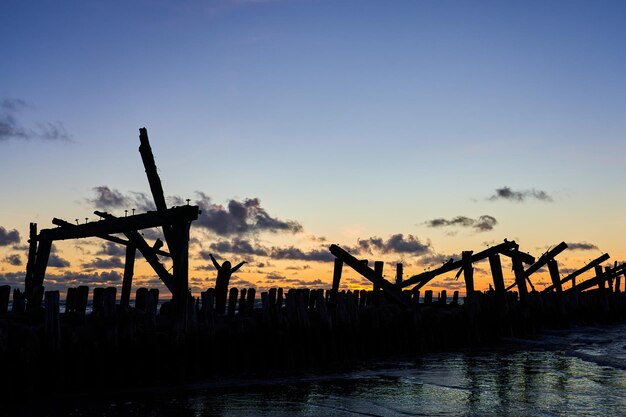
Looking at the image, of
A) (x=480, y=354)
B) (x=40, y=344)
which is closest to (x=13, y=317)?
(x=40, y=344)

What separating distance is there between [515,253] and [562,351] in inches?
219

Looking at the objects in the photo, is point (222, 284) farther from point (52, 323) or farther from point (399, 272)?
point (399, 272)

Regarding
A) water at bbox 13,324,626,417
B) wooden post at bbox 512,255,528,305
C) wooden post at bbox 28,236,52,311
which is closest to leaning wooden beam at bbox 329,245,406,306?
water at bbox 13,324,626,417

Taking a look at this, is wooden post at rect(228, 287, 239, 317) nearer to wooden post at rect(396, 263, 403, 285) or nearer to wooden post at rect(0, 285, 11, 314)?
wooden post at rect(0, 285, 11, 314)

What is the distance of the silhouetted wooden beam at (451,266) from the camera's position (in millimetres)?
22266

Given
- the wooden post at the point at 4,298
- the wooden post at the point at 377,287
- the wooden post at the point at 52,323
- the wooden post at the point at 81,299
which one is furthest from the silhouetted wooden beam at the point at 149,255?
the wooden post at the point at 377,287

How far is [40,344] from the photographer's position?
1199 centimetres

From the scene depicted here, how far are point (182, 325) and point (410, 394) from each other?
199 inches

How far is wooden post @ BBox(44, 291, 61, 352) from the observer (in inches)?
473

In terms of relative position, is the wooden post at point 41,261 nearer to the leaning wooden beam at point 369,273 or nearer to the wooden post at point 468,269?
the leaning wooden beam at point 369,273

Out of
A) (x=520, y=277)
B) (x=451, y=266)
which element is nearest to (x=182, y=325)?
(x=451, y=266)

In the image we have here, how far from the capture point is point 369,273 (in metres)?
21.2

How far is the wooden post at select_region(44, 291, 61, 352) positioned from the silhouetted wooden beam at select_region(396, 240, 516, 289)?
39.0 feet

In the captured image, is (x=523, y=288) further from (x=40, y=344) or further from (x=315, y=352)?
(x=40, y=344)
